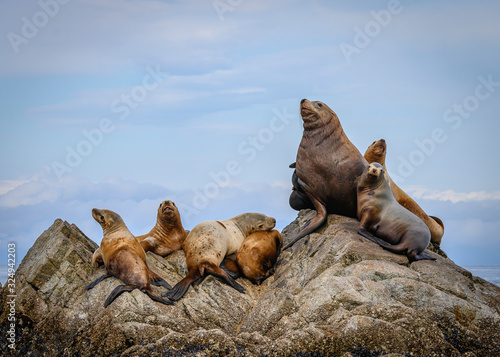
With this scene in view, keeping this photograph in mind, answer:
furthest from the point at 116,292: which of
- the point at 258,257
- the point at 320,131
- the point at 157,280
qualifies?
the point at 320,131

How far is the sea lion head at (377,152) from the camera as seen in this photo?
12.0 meters

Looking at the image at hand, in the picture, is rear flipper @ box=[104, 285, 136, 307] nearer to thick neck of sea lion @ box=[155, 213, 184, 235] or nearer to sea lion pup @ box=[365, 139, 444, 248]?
thick neck of sea lion @ box=[155, 213, 184, 235]

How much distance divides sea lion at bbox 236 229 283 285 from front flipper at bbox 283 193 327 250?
338mm

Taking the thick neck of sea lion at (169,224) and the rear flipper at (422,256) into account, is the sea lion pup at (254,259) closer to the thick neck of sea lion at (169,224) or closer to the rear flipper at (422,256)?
the thick neck of sea lion at (169,224)

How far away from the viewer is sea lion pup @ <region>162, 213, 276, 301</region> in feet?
30.4

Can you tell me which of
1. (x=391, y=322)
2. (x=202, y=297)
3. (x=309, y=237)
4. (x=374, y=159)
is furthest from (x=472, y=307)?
(x=374, y=159)

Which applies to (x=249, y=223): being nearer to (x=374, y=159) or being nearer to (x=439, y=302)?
(x=374, y=159)

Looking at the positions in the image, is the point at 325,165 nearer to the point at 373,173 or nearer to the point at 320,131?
the point at 320,131

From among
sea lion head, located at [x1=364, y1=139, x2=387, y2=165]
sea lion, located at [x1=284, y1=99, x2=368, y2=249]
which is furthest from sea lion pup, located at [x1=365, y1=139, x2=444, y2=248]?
sea lion, located at [x1=284, y1=99, x2=368, y2=249]

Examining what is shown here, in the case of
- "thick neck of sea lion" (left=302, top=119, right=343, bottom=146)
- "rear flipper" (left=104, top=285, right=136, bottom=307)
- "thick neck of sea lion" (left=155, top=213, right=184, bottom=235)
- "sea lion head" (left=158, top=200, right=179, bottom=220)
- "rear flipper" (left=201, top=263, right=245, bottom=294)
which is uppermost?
"thick neck of sea lion" (left=302, top=119, right=343, bottom=146)

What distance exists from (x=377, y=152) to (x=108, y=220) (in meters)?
5.45

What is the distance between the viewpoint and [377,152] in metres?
12.0

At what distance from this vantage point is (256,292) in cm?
948

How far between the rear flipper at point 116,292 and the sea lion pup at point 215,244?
0.56 m
